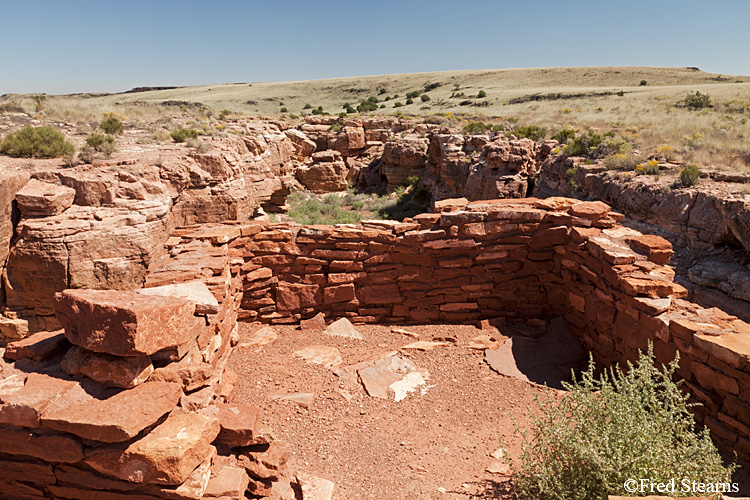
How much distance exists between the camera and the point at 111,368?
2.65m

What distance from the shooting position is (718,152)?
13359 mm

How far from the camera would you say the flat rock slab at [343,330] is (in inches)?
215

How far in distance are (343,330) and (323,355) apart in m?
0.69

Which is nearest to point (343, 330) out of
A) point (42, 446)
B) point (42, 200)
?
point (42, 446)

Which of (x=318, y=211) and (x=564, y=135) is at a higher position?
(x=564, y=135)

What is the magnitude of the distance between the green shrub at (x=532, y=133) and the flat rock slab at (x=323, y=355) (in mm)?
17307

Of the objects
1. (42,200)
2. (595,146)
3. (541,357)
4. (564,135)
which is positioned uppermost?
(564,135)

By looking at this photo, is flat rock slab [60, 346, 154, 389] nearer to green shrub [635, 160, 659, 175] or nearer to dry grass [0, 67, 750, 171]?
green shrub [635, 160, 659, 175]

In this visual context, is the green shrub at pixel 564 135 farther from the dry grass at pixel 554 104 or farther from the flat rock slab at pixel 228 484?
the flat rock slab at pixel 228 484

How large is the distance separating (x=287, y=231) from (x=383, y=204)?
53.3ft

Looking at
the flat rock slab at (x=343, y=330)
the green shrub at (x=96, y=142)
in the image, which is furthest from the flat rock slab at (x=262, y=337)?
the green shrub at (x=96, y=142)

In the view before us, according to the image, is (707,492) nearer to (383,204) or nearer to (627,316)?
(627,316)

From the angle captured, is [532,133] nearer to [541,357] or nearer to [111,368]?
[541,357]

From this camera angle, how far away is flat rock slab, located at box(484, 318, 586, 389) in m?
4.75
